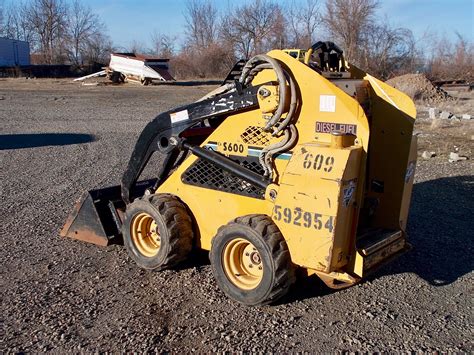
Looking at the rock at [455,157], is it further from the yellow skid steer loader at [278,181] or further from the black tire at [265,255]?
the black tire at [265,255]

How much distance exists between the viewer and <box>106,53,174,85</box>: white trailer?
107 ft

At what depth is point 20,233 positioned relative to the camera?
6.35 m

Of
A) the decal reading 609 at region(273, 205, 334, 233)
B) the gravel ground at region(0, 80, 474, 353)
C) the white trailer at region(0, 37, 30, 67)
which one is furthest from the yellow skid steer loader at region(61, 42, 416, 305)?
the white trailer at region(0, 37, 30, 67)

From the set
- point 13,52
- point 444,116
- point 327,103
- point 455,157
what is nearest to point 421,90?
point 444,116

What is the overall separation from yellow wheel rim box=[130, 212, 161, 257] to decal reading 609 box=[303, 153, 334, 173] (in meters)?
1.79

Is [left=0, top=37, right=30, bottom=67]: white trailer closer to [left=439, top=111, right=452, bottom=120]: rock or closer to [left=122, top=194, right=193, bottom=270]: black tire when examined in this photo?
[left=439, top=111, right=452, bottom=120]: rock

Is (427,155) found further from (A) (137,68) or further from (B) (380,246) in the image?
(A) (137,68)

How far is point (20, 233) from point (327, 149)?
13.2 feet

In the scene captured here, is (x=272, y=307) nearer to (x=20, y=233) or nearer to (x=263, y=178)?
(x=263, y=178)

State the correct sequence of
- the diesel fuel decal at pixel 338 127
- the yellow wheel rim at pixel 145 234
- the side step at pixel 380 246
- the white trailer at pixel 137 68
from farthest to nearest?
the white trailer at pixel 137 68, the yellow wheel rim at pixel 145 234, the side step at pixel 380 246, the diesel fuel decal at pixel 338 127

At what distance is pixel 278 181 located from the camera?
14.7ft

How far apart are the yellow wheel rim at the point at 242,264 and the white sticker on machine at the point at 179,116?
4.29 ft

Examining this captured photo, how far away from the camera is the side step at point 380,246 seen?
4375 millimetres

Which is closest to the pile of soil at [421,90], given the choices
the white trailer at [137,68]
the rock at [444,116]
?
the rock at [444,116]
